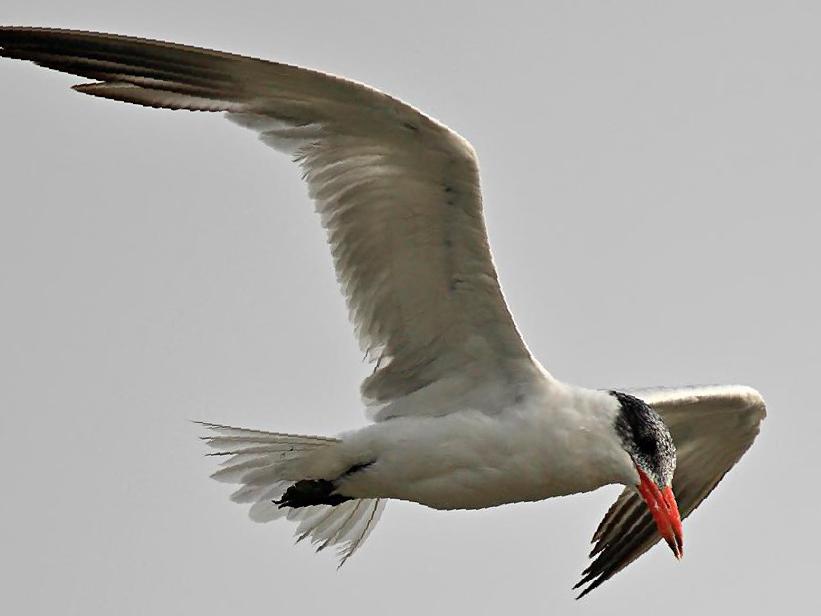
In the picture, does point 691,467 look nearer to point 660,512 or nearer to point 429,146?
point 660,512

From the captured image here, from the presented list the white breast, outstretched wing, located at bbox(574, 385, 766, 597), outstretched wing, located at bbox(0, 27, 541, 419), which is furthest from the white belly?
outstretched wing, located at bbox(574, 385, 766, 597)

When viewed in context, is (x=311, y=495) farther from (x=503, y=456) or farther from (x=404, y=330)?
(x=503, y=456)

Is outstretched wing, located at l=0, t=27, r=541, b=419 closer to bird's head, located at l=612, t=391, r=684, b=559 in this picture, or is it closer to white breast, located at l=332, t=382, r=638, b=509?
white breast, located at l=332, t=382, r=638, b=509

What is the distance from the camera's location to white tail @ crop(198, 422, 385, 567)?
9.18 m

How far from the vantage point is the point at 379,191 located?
335 inches

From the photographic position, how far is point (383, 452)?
8.93 metres

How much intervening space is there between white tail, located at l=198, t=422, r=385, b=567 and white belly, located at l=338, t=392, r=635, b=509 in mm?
440

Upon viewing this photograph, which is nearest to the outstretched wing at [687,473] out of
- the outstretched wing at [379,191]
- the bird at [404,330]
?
the bird at [404,330]

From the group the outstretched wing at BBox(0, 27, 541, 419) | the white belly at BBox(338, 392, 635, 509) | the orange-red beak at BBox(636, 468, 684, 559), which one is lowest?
the orange-red beak at BBox(636, 468, 684, 559)

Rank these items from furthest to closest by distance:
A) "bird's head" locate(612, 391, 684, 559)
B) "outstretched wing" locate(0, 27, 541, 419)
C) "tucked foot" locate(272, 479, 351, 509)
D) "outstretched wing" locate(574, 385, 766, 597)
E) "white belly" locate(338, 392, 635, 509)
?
"outstretched wing" locate(574, 385, 766, 597) → "tucked foot" locate(272, 479, 351, 509) → "bird's head" locate(612, 391, 684, 559) → "white belly" locate(338, 392, 635, 509) → "outstretched wing" locate(0, 27, 541, 419)

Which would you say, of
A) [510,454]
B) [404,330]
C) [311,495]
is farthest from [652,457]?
[311,495]

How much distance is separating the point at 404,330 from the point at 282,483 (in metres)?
1.14

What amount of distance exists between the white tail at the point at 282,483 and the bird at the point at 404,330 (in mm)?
12

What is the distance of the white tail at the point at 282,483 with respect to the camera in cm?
918
